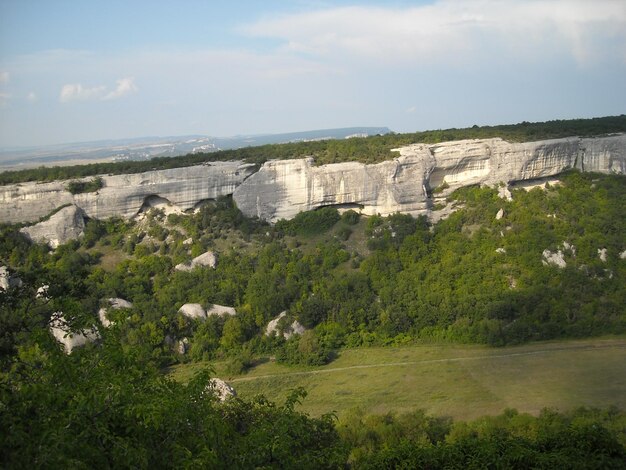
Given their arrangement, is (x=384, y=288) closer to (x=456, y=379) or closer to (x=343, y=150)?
(x=456, y=379)

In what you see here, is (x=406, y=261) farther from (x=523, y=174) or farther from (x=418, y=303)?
(x=523, y=174)

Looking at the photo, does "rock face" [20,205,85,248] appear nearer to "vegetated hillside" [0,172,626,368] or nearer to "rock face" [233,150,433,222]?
"vegetated hillside" [0,172,626,368]

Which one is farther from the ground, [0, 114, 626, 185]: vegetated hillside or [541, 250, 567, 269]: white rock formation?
[0, 114, 626, 185]: vegetated hillside

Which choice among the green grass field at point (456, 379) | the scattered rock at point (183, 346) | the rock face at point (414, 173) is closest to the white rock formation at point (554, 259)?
the green grass field at point (456, 379)

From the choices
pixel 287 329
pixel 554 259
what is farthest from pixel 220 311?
pixel 554 259

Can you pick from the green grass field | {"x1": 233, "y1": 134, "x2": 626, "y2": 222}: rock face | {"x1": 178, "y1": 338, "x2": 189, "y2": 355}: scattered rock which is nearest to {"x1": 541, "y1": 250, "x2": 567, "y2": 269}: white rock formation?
the green grass field

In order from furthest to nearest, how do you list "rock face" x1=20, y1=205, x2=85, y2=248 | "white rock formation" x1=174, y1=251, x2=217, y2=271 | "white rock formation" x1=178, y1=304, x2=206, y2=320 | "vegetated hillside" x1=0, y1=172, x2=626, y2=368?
1. "rock face" x1=20, y1=205, x2=85, y2=248
2. "white rock formation" x1=174, y1=251, x2=217, y2=271
3. "white rock formation" x1=178, y1=304, x2=206, y2=320
4. "vegetated hillside" x1=0, y1=172, x2=626, y2=368
